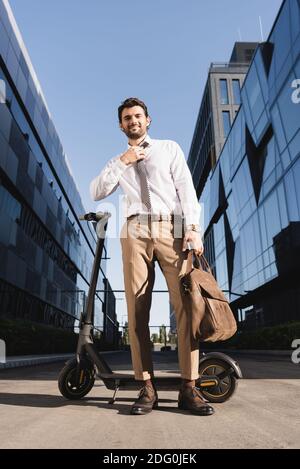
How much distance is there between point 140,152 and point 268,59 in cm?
2545

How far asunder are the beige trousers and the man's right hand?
45 centimetres

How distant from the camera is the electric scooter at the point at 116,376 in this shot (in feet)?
9.76

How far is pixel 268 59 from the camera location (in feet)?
81.9

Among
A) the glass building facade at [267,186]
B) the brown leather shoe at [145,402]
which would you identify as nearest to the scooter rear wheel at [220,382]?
the brown leather shoe at [145,402]

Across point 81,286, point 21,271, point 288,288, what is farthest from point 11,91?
point 81,286

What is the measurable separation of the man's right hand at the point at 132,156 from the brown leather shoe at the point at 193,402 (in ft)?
5.67

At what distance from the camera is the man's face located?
10.4 ft

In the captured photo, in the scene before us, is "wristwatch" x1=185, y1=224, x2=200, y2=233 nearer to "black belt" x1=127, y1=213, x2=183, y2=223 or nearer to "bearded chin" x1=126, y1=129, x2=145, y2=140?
"black belt" x1=127, y1=213, x2=183, y2=223

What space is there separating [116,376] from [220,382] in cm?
83

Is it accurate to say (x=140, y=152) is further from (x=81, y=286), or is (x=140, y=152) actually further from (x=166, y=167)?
(x=81, y=286)

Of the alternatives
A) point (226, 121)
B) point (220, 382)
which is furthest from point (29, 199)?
point (226, 121)

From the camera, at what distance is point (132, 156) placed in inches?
120

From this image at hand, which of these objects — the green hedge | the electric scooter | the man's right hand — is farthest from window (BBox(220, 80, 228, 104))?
the electric scooter

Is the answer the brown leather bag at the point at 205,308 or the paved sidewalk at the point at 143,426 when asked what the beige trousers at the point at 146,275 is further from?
the paved sidewalk at the point at 143,426
